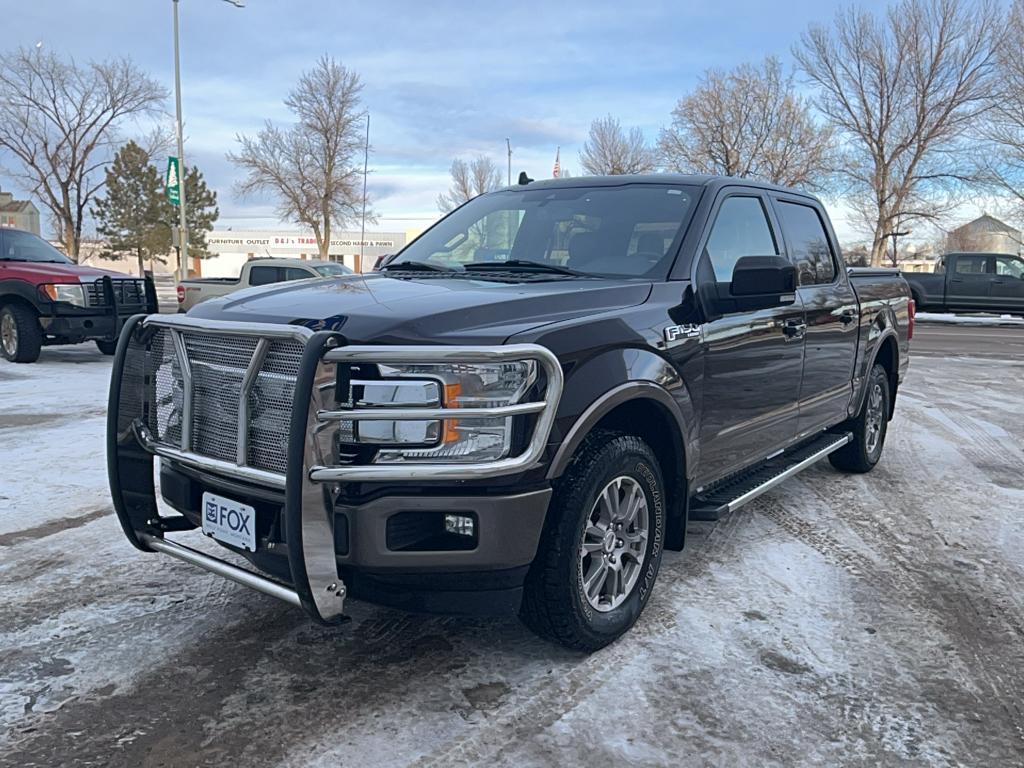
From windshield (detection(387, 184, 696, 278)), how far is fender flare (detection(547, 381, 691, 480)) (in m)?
0.67

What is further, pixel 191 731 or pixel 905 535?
pixel 905 535

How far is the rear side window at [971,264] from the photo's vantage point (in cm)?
2325

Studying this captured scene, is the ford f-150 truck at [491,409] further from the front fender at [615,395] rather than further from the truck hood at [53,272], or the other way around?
the truck hood at [53,272]

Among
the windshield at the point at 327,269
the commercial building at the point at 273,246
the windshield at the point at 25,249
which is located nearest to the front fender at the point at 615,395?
the windshield at the point at 25,249

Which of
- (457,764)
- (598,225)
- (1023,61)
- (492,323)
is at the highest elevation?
(1023,61)

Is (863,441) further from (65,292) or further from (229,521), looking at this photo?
(65,292)

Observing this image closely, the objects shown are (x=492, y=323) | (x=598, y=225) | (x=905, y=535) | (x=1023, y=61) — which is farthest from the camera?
(x=1023, y=61)

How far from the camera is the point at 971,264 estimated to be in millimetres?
23422

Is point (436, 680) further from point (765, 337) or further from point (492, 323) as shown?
point (765, 337)

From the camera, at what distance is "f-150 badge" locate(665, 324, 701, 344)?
3527mm

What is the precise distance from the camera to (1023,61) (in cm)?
2869

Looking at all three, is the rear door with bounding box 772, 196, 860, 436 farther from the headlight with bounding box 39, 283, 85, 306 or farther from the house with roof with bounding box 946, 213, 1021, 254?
the house with roof with bounding box 946, 213, 1021, 254

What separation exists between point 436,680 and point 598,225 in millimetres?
2304

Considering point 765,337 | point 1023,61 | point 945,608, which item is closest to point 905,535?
point 945,608
